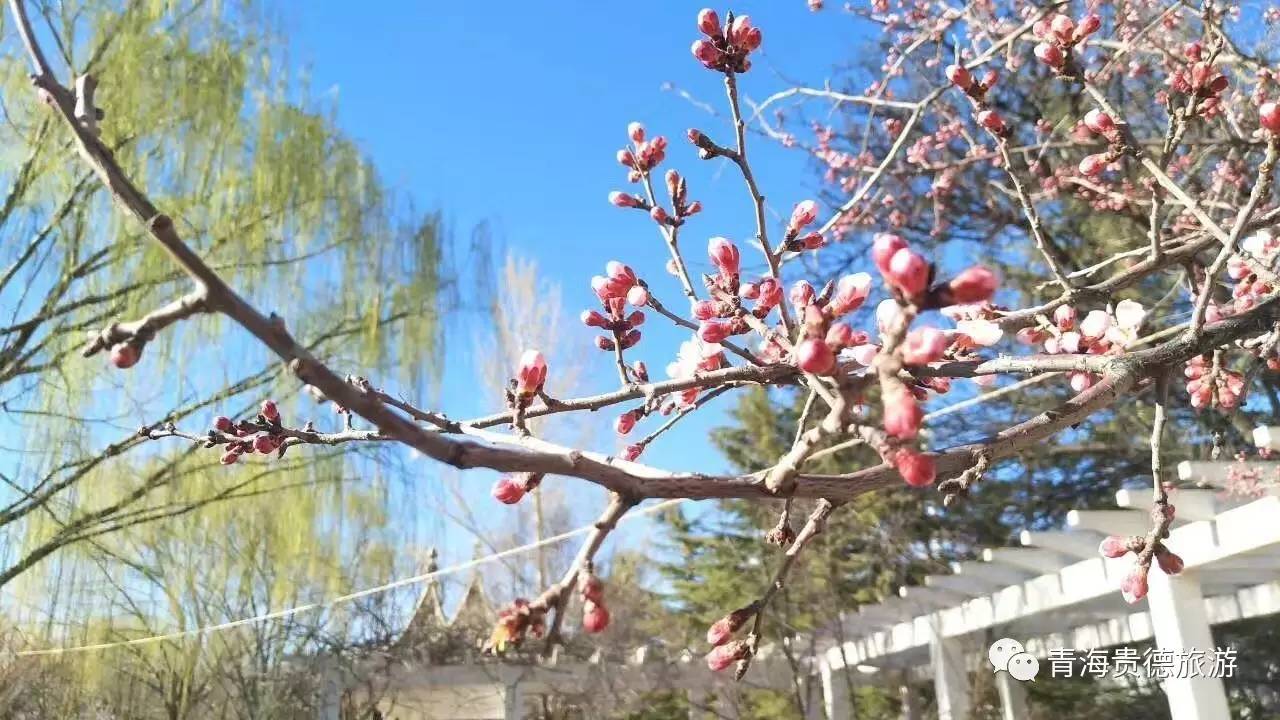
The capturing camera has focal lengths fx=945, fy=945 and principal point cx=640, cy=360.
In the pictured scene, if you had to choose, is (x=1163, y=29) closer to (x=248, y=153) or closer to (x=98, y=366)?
(x=248, y=153)

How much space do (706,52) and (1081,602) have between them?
401 cm

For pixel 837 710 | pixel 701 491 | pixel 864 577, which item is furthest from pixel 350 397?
pixel 864 577

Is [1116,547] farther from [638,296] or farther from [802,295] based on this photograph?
[638,296]

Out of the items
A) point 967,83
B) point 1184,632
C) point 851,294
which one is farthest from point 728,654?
point 1184,632

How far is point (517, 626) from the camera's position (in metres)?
0.48

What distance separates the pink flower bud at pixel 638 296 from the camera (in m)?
0.90

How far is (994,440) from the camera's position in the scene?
71cm

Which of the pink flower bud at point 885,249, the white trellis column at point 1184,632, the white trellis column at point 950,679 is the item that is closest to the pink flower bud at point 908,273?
the pink flower bud at point 885,249

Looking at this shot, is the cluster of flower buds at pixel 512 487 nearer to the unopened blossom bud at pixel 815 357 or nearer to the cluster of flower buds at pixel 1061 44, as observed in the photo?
the unopened blossom bud at pixel 815 357

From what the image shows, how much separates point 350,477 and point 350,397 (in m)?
3.98

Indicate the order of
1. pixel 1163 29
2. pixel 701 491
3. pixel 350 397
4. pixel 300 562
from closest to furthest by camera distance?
pixel 350 397, pixel 701 491, pixel 1163 29, pixel 300 562

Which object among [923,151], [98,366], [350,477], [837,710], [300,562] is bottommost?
[837,710]

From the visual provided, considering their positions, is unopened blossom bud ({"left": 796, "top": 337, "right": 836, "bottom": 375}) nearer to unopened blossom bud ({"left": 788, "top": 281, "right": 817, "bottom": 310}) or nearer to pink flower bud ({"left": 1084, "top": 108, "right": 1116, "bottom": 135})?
unopened blossom bud ({"left": 788, "top": 281, "right": 817, "bottom": 310})

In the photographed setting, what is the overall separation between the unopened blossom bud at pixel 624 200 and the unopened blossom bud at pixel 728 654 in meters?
0.54
